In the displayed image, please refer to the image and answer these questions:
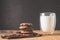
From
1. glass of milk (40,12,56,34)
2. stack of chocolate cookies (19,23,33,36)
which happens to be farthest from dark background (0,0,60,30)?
stack of chocolate cookies (19,23,33,36)

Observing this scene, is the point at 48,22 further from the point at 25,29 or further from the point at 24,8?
the point at 24,8

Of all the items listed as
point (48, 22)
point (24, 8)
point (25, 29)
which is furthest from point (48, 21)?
point (24, 8)

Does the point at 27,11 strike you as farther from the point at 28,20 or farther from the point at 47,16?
the point at 47,16

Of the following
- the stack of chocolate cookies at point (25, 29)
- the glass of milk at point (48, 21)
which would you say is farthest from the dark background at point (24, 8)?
the stack of chocolate cookies at point (25, 29)

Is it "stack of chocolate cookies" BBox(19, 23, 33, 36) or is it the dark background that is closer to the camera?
"stack of chocolate cookies" BBox(19, 23, 33, 36)

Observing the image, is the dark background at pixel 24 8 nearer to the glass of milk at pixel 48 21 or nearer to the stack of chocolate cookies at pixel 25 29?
the glass of milk at pixel 48 21

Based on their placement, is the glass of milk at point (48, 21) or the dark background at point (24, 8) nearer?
the glass of milk at point (48, 21)

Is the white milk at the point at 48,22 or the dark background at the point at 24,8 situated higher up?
the dark background at the point at 24,8

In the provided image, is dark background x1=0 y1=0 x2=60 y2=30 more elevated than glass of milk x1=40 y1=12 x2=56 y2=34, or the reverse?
dark background x1=0 y1=0 x2=60 y2=30

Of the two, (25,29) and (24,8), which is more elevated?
(24,8)

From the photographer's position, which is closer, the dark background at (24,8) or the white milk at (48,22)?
the white milk at (48,22)

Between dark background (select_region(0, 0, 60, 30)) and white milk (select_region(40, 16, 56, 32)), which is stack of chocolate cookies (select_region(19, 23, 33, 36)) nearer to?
white milk (select_region(40, 16, 56, 32))

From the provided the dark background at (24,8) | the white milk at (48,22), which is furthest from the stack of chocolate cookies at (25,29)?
the dark background at (24,8)
